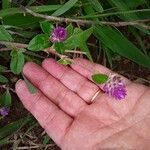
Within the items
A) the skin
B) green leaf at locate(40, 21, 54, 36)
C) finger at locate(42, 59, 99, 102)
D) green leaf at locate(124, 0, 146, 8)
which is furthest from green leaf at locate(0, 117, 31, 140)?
green leaf at locate(124, 0, 146, 8)

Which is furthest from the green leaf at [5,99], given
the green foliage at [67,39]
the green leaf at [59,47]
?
the green leaf at [59,47]

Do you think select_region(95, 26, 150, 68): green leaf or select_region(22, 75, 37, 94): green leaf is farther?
select_region(95, 26, 150, 68): green leaf

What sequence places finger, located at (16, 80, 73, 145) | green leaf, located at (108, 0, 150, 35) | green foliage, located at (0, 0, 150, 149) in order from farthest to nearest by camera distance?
green leaf, located at (108, 0, 150, 35) → finger, located at (16, 80, 73, 145) → green foliage, located at (0, 0, 150, 149)

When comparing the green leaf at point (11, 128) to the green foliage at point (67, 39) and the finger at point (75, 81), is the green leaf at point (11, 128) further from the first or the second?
the finger at point (75, 81)

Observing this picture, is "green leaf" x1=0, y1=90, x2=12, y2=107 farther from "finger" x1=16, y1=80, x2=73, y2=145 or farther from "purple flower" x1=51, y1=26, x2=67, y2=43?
"purple flower" x1=51, y1=26, x2=67, y2=43

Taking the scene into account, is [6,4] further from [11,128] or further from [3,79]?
[11,128]

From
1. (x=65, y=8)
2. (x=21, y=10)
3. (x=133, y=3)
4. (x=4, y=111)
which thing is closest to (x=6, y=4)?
(x=21, y=10)

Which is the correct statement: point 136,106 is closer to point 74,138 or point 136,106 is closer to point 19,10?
point 74,138
